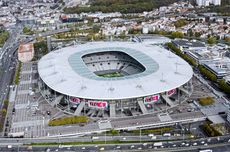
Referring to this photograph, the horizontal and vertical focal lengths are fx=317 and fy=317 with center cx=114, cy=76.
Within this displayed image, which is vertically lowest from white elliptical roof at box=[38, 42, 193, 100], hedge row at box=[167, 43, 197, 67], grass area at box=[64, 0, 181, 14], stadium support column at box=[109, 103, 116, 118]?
stadium support column at box=[109, 103, 116, 118]

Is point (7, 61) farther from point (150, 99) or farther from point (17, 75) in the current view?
point (150, 99)

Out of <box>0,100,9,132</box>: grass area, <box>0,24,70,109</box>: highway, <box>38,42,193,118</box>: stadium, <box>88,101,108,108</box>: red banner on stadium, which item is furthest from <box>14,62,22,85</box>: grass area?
<box>88,101,108,108</box>: red banner on stadium

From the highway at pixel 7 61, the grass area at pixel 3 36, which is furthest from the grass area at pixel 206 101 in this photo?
the grass area at pixel 3 36

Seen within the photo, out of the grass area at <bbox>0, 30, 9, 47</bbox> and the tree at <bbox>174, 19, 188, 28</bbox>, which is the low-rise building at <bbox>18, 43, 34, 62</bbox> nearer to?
the grass area at <bbox>0, 30, 9, 47</bbox>

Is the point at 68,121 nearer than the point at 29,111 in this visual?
Yes

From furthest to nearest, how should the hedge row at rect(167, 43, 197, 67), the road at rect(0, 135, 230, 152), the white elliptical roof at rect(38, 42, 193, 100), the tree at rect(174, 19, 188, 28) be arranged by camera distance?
the tree at rect(174, 19, 188, 28) < the hedge row at rect(167, 43, 197, 67) < the white elliptical roof at rect(38, 42, 193, 100) < the road at rect(0, 135, 230, 152)

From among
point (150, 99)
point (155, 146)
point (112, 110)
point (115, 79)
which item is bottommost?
point (155, 146)

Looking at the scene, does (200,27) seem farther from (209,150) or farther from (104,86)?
(209,150)

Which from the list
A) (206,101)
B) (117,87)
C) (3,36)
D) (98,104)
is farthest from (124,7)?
(98,104)

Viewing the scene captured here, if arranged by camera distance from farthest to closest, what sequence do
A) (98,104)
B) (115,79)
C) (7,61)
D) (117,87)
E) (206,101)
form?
(7,61) → (115,79) → (206,101) → (117,87) → (98,104)
